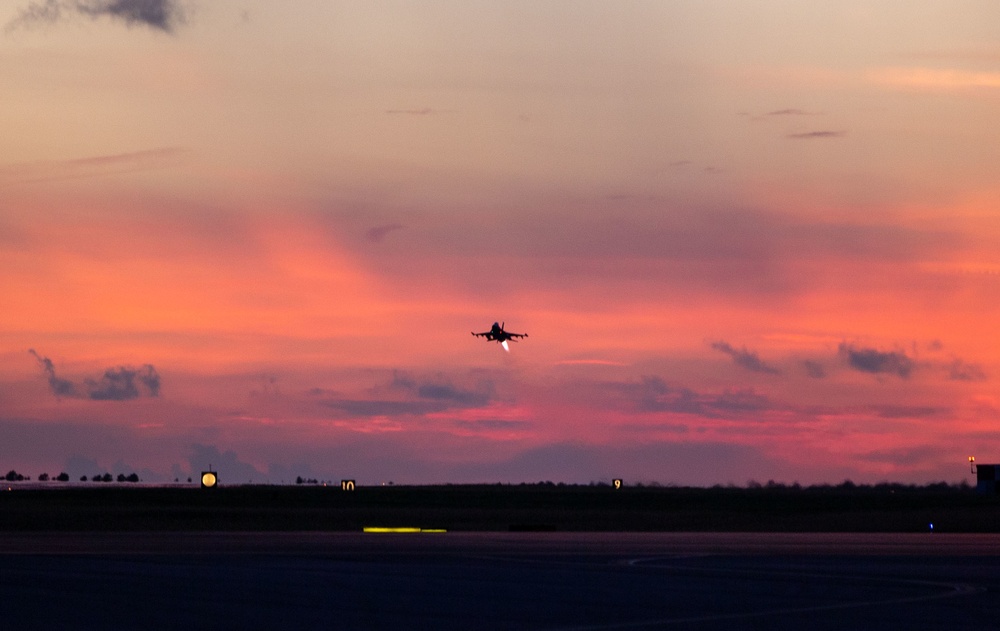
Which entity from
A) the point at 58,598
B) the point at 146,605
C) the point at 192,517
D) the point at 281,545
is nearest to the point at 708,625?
the point at 146,605

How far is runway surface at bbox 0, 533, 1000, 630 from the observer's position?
976 inches

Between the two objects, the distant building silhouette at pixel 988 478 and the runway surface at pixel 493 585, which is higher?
the distant building silhouette at pixel 988 478

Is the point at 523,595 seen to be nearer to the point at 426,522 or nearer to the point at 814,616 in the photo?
the point at 814,616

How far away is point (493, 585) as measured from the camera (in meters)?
31.4

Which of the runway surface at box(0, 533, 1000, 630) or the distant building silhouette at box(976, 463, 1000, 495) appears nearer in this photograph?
the runway surface at box(0, 533, 1000, 630)

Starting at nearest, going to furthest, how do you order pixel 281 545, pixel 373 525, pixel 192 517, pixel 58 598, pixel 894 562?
pixel 58 598 < pixel 894 562 < pixel 281 545 < pixel 373 525 < pixel 192 517

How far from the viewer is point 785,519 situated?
3327 inches

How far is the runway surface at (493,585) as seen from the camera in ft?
81.4

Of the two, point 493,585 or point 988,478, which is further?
point 988,478

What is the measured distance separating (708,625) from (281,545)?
27104mm

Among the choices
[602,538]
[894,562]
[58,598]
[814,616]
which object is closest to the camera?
[814,616]

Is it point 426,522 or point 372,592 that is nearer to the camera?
point 372,592

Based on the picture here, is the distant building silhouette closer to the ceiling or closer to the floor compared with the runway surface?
closer to the ceiling

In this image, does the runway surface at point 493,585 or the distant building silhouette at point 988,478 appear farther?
the distant building silhouette at point 988,478
